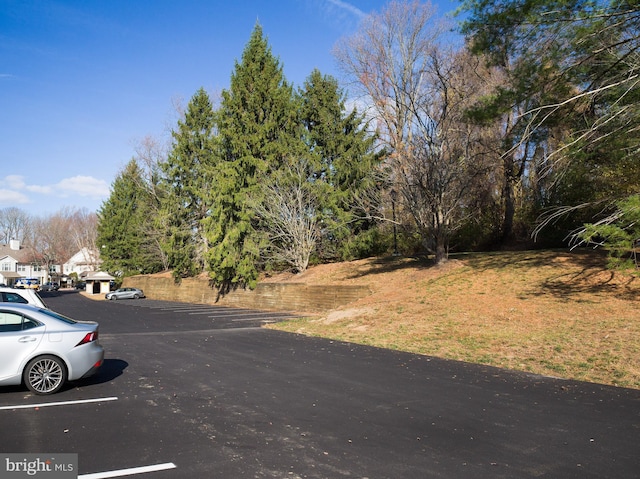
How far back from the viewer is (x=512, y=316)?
15.0 meters

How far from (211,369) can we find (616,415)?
7.26m

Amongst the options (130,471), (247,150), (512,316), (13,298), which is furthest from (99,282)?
(130,471)

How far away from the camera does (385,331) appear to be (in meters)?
16.2

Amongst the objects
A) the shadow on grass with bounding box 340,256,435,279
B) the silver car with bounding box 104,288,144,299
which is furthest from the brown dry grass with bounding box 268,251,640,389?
the silver car with bounding box 104,288,144,299

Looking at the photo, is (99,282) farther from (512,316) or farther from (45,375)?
(45,375)

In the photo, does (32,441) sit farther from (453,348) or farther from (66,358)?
(453,348)

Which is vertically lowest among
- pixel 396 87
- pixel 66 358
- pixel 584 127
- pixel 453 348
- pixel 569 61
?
Result: pixel 453 348

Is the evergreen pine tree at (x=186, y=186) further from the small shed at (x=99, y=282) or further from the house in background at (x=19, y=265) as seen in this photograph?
the house in background at (x=19, y=265)

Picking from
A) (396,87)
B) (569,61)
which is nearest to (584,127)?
(569,61)

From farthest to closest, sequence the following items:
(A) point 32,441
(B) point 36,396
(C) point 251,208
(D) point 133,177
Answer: (D) point 133,177
(C) point 251,208
(B) point 36,396
(A) point 32,441

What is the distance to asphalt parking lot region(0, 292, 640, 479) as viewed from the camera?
4992 mm

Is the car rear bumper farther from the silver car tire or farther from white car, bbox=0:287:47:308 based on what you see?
white car, bbox=0:287:47:308

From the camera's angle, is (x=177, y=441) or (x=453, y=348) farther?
(x=453, y=348)

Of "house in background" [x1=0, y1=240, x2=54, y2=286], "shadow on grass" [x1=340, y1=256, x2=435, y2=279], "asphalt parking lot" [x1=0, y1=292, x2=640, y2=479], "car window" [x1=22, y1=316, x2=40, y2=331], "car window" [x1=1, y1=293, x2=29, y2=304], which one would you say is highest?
"house in background" [x1=0, y1=240, x2=54, y2=286]
